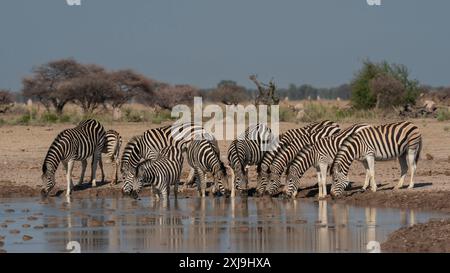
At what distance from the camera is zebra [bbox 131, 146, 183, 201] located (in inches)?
639

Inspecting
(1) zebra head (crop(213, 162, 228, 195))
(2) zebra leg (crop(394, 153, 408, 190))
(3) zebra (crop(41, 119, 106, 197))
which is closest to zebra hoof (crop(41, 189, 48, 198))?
(3) zebra (crop(41, 119, 106, 197))

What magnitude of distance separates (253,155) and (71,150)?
3132 mm

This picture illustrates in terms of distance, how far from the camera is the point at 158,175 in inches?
639

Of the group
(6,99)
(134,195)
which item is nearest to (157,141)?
(134,195)

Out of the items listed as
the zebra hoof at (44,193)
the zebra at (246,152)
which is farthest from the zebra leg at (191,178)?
the zebra hoof at (44,193)

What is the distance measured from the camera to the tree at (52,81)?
47.0 metres

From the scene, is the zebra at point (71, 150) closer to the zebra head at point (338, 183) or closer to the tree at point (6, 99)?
the zebra head at point (338, 183)

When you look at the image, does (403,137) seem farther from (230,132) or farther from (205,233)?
(230,132)

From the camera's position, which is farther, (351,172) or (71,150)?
(351,172)

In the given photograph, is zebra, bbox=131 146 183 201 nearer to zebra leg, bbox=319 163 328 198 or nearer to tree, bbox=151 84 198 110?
zebra leg, bbox=319 163 328 198

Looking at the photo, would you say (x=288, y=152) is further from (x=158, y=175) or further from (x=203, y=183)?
(x=158, y=175)

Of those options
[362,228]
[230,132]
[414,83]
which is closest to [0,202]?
[362,228]

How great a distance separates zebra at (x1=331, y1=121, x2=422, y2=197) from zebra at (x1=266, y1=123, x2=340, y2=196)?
1058 mm
